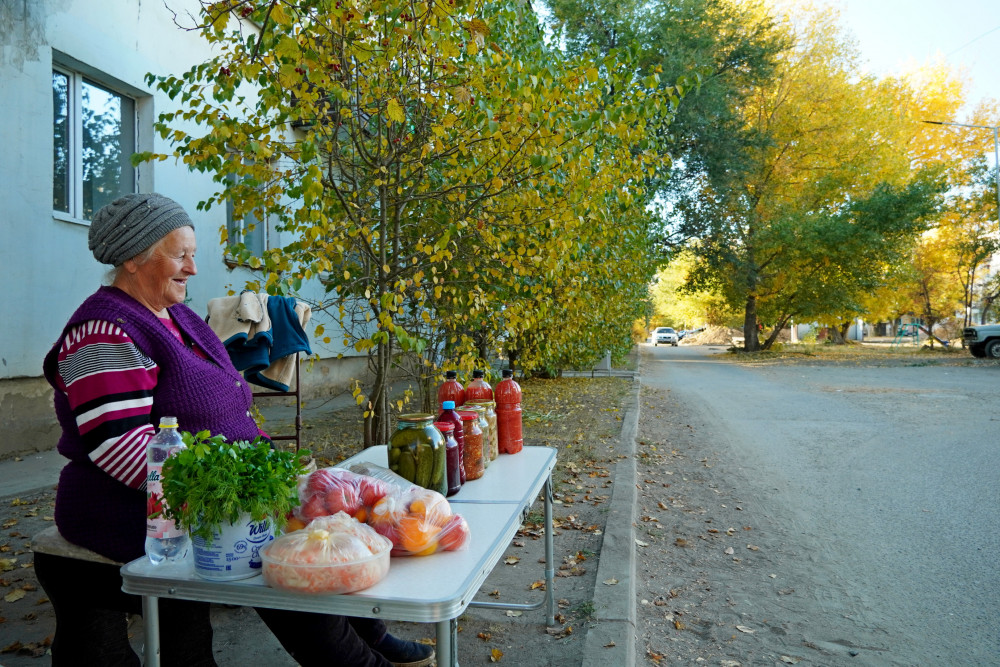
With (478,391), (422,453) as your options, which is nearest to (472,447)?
(422,453)

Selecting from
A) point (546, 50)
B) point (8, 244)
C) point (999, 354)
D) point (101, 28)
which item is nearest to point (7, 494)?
point (8, 244)

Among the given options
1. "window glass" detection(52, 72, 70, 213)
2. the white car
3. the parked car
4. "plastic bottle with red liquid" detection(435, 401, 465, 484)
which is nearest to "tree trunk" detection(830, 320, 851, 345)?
the white car

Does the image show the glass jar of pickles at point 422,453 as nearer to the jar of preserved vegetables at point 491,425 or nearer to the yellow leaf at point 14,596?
the jar of preserved vegetables at point 491,425

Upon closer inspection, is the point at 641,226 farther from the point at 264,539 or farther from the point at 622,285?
the point at 264,539

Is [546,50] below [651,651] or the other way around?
the other way around

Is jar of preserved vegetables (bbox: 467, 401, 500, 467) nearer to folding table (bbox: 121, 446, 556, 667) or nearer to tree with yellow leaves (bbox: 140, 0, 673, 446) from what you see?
folding table (bbox: 121, 446, 556, 667)

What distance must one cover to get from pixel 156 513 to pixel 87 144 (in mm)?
7561

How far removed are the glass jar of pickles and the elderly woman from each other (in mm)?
502

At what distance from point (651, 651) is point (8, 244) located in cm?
680

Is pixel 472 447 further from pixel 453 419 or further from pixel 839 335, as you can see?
pixel 839 335

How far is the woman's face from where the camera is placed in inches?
91.2

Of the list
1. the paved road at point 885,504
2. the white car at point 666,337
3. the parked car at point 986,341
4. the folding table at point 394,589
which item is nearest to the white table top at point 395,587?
the folding table at point 394,589

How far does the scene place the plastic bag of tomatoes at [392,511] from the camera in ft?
6.03

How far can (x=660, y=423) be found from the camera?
1064 cm
